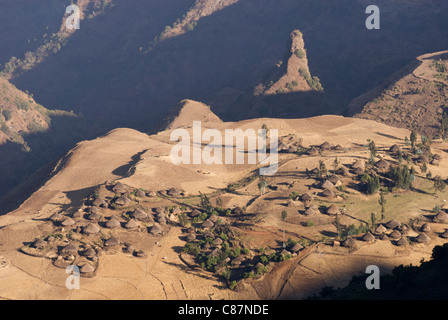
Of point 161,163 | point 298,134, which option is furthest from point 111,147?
point 298,134

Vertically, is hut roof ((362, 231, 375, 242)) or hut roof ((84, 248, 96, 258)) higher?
hut roof ((362, 231, 375, 242))

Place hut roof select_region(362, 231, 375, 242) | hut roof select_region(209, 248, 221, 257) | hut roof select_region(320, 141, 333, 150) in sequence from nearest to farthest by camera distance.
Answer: hut roof select_region(209, 248, 221, 257), hut roof select_region(362, 231, 375, 242), hut roof select_region(320, 141, 333, 150)

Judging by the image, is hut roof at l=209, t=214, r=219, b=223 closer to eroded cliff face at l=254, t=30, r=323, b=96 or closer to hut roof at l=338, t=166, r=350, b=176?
hut roof at l=338, t=166, r=350, b=176

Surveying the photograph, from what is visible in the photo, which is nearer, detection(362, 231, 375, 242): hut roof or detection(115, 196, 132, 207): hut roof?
detection(362, 231, 375, 242): hut roof

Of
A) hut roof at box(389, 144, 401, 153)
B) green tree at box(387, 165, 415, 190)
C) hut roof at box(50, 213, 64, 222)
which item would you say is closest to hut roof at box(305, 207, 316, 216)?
green tree at box(387, 165, 415, 190)

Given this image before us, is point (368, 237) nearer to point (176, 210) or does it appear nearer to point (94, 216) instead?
point (176, 210)

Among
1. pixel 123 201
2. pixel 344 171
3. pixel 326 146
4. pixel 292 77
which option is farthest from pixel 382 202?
pixel 292 77
